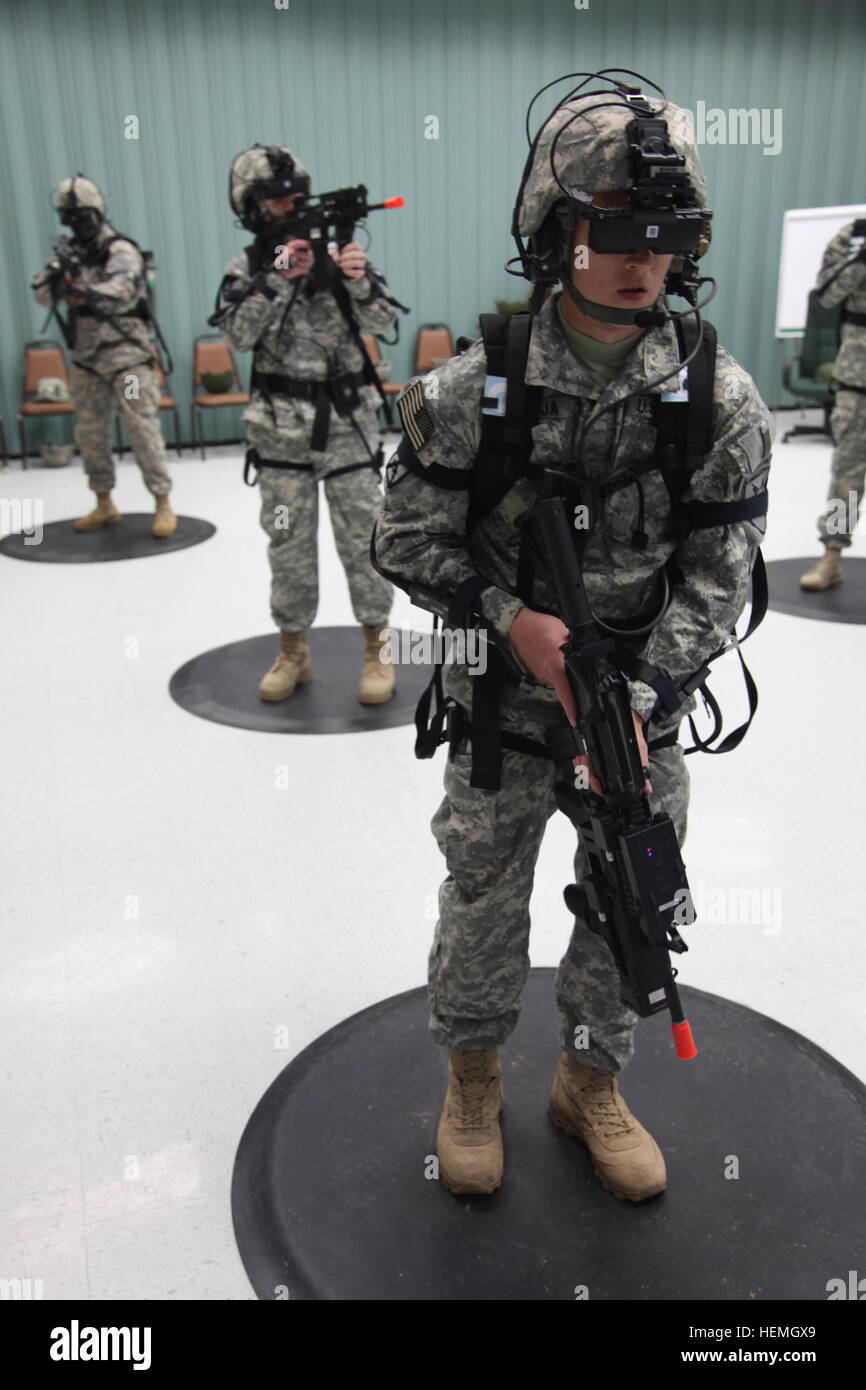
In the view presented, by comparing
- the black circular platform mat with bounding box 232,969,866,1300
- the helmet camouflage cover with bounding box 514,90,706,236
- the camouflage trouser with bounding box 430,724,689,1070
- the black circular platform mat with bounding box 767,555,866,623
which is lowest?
the black circular platform mat with bounding box 232,969,866,1300

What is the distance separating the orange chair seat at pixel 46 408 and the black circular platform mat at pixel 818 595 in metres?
4.56

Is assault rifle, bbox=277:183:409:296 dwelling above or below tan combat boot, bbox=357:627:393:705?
above

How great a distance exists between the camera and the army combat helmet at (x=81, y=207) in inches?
185

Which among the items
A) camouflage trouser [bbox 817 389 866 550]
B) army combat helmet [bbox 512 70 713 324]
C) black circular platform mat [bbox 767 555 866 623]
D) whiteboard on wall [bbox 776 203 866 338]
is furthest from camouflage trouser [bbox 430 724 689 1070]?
whiteboard on wall [bbox 776 203 866 338]

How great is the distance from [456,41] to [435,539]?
7.36 meters

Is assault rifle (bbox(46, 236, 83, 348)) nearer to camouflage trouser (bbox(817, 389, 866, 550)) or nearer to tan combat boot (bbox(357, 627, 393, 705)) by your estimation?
tan combat boot (bbox(357, 627, 393, 705))

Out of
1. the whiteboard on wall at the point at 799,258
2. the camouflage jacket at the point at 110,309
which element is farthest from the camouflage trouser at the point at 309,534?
the whiteboard on wall at the point at 799,258

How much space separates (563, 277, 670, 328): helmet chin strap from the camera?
4.09 ft

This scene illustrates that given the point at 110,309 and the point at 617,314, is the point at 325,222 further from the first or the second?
the point at 110,309

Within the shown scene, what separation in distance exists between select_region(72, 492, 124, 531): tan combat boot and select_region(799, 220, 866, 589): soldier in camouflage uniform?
351 cm

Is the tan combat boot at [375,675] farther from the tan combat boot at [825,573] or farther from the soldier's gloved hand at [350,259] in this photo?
the tan combat boot at [825,573]

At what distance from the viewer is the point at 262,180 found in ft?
9.68
